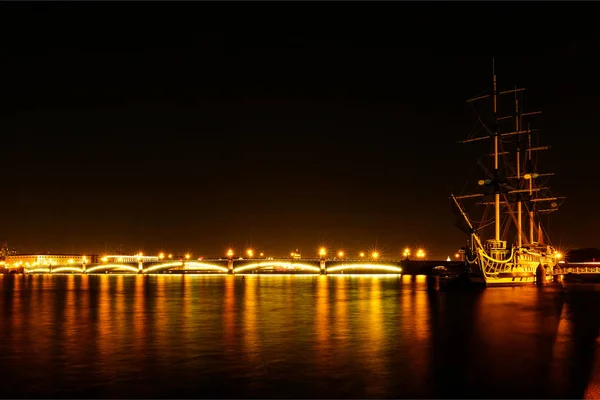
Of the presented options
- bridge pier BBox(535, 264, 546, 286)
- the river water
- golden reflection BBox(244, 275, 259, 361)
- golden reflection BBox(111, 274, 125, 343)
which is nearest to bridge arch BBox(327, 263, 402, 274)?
bridge pier BBox(535, 264, 546, 286)

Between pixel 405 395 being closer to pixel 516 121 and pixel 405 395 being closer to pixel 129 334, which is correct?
pixel 129 334

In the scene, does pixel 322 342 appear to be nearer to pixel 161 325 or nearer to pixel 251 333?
pixel 251 333

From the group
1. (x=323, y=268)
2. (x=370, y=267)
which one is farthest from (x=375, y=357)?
(x=323, y=268)

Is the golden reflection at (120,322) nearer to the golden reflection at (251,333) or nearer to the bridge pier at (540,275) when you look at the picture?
the golden reflection at (251,333)

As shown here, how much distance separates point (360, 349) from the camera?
2920 cm

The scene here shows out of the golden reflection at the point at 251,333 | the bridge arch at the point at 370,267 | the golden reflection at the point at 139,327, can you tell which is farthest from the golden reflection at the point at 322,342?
the bridge arch at the point at 370,267

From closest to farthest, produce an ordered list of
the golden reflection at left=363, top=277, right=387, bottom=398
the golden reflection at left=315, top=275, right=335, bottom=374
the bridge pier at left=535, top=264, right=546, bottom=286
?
the golden reflection at left=363, top=277, right=387, bottom=398, the golden reflection at left=315, top=275, right=335, bottom=374, the bridge pier at left=535, top=264, right=546, bottom=286

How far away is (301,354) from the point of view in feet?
91.5

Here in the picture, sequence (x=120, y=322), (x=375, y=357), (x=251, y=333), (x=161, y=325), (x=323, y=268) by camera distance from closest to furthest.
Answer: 1. (x=375, y=357)
2. (x=251, y=333)
3. (x=161, y=325)
4. (x=120, y=322)
5. (x=323, y=268)

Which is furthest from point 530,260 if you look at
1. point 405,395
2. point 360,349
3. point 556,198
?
point 405,395

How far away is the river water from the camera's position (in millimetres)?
21047

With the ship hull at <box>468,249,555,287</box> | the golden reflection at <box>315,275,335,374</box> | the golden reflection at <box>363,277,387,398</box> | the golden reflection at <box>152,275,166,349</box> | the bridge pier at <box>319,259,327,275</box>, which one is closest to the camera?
the golden reflection at <box>363,277,387,398</box>

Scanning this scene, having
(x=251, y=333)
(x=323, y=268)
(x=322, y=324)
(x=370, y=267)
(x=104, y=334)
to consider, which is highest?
(x=104, y=334)

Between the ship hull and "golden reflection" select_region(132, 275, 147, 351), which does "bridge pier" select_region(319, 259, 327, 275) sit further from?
"golden reflection" select_region(132, 275, 147, 351)
